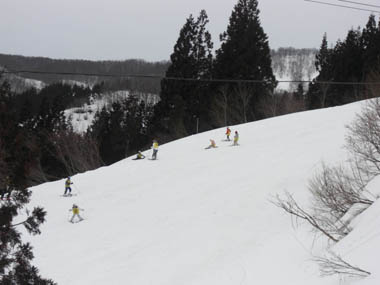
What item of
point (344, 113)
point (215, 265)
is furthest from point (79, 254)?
point (344, 113)

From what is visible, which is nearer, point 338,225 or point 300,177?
point 338,225

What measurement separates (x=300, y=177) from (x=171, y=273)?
9.84m

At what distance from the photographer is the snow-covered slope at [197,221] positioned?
11209 mm

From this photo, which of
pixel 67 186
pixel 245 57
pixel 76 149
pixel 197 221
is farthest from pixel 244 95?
pixel 197 221

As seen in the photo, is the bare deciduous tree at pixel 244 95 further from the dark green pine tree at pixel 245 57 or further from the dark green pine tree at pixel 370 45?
the dark green pine tree at pixel 370 45

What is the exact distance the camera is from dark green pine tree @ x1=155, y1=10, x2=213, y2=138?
1735 inches

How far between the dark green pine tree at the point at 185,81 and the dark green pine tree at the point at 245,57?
2.46 meters

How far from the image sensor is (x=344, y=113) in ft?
101

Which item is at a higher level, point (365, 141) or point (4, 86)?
point (4, 86)

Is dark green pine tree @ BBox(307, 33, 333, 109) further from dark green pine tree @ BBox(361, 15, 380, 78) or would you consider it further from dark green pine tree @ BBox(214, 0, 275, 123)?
dark green pine tree @ BBox(214, 0, 275, 123)

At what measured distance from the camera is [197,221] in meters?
16.1

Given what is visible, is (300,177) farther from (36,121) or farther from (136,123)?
(36,121)

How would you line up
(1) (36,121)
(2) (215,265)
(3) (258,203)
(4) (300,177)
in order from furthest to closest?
(1) (36,121) < (4) (300,177) < (3) (258,203) < (2) (215,265)

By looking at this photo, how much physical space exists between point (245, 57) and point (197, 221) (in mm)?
31582
